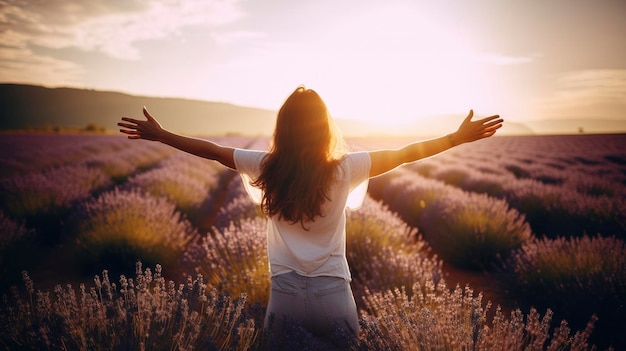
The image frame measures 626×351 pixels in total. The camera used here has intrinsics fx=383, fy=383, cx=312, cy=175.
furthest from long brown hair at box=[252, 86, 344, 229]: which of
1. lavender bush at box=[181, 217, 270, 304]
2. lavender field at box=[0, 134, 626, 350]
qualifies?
lavender bush at box=[181, 217, 270, 304]

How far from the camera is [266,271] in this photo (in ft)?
10.1

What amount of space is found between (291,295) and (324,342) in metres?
0.28

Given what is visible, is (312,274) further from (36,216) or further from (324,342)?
(36,216)

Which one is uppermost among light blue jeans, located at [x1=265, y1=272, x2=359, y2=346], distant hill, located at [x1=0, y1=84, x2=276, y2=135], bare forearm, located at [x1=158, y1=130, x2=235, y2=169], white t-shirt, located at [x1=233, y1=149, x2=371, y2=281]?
distant hill, located at [x1=0, y1=84, x2=276, y2=135]

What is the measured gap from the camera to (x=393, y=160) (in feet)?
6.80

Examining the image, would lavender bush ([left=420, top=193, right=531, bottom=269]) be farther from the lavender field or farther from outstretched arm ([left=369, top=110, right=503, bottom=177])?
outstretched arm ([left=369, top=110, right=503, bottom=177])

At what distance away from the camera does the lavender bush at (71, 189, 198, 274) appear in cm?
432

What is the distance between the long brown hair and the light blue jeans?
335 mm

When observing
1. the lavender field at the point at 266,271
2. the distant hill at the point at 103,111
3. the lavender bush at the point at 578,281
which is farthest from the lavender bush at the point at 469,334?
the distant hill at the point at 103,111

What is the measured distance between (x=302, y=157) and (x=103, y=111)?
93.7 metres

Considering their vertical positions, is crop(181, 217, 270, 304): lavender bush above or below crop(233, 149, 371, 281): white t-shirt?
below

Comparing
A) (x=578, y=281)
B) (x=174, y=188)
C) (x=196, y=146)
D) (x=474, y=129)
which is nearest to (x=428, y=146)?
(x=474, y=129)

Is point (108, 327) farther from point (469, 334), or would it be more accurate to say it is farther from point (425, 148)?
point (425, 148)

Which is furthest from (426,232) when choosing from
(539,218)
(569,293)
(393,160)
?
(393,160)
